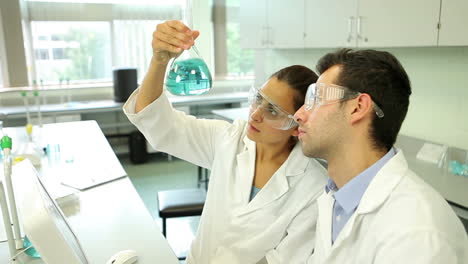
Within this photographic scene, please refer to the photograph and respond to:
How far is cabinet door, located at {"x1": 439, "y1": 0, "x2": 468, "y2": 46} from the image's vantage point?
2135mm

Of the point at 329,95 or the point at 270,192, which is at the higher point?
the point at 329,95

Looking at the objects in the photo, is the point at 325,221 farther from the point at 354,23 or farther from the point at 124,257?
the point at 354,23

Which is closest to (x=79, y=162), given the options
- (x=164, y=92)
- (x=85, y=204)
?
(x=85, y=204)

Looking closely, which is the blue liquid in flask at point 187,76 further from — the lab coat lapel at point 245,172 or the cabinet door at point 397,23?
the cabinet door at point 397,23

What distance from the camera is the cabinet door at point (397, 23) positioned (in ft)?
7.65

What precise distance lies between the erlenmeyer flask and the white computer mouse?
0.56 m

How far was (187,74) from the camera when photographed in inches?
53.1

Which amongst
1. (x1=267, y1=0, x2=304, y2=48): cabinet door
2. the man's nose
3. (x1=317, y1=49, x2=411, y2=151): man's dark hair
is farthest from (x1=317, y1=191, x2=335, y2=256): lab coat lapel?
(x1=267, y1=0, x2=304, y2=48): cabinet door

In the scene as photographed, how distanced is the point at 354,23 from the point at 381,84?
1.97 meters

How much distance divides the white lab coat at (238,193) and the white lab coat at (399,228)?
0.23 m

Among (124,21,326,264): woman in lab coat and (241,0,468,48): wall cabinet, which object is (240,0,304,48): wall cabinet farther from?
(124,21,326,264): woman in lab coat

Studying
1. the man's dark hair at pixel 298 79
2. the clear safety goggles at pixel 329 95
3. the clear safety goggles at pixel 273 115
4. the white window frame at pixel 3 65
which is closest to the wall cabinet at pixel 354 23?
the man's dark hair at pixel 298 79

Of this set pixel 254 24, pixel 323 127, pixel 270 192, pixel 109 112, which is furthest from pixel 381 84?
pixel 109 112

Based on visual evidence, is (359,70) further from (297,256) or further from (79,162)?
(79,162)
